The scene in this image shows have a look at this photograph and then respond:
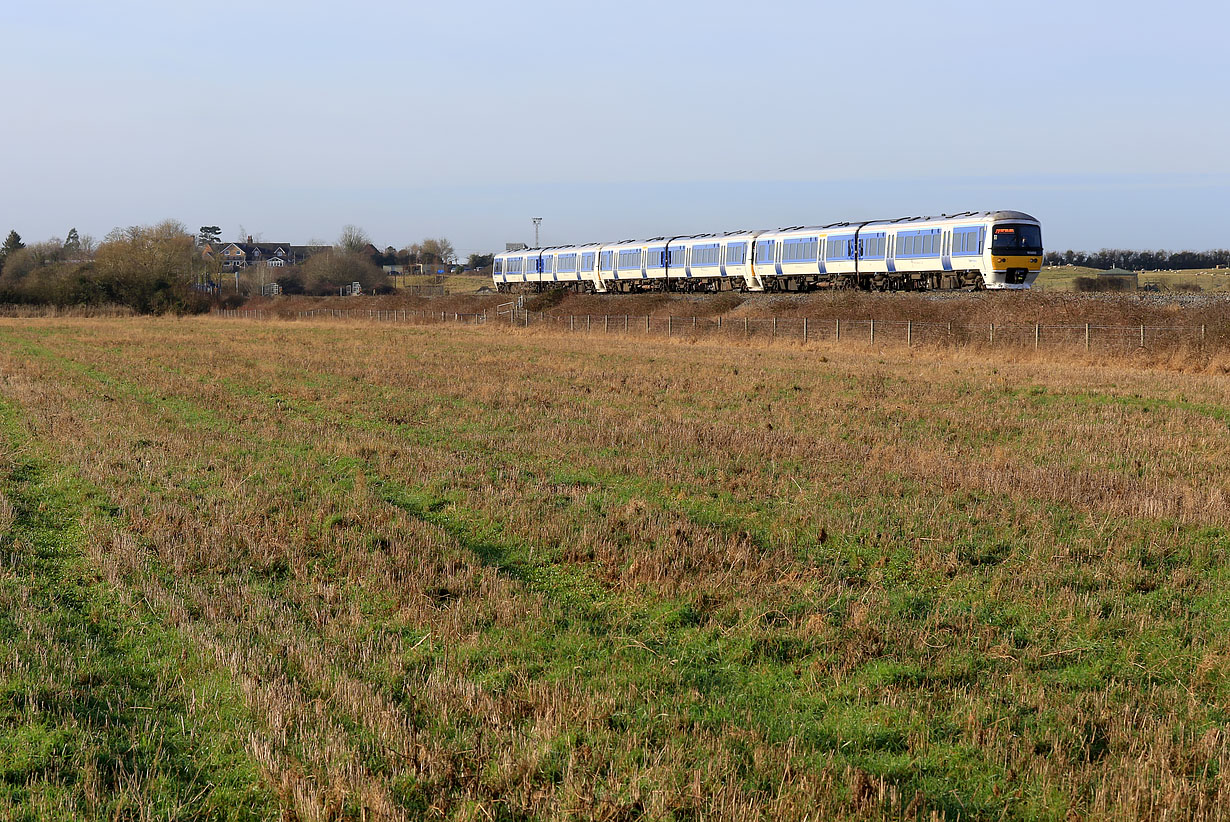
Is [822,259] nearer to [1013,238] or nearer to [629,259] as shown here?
[1013,238]

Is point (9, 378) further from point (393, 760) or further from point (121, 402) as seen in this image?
point (393, 760)

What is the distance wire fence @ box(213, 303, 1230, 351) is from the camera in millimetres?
34656

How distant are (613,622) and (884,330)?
37086 millimetres

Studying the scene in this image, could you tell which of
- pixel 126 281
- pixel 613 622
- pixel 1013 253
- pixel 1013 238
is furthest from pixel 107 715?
pixel 126 281

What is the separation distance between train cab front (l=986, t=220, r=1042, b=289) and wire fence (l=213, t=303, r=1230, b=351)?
473 cm

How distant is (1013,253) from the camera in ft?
148

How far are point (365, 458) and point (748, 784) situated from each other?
421 inches

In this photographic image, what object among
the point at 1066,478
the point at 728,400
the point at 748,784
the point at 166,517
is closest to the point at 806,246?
the point at 728,400

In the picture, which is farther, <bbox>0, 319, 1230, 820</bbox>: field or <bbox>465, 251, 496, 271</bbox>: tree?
<bbox>465, 251, 496, 271</bbox>: tree

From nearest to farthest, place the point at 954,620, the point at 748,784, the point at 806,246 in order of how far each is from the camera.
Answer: the point at 748,784
the point at 954,620
the point at 806,246

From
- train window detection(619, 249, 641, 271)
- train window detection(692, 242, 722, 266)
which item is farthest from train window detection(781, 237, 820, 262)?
train window detection(619, 249, 641, 271)

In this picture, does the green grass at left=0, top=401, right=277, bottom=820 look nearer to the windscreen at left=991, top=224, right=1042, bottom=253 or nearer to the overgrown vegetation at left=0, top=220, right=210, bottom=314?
the windscreen at left=991, top=224, right=1042, bottom=253

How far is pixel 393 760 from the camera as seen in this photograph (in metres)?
5.36

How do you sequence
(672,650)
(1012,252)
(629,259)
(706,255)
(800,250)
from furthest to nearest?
(629,259) < (706,255) < (800,250) < (1012,252) < (672,650)
